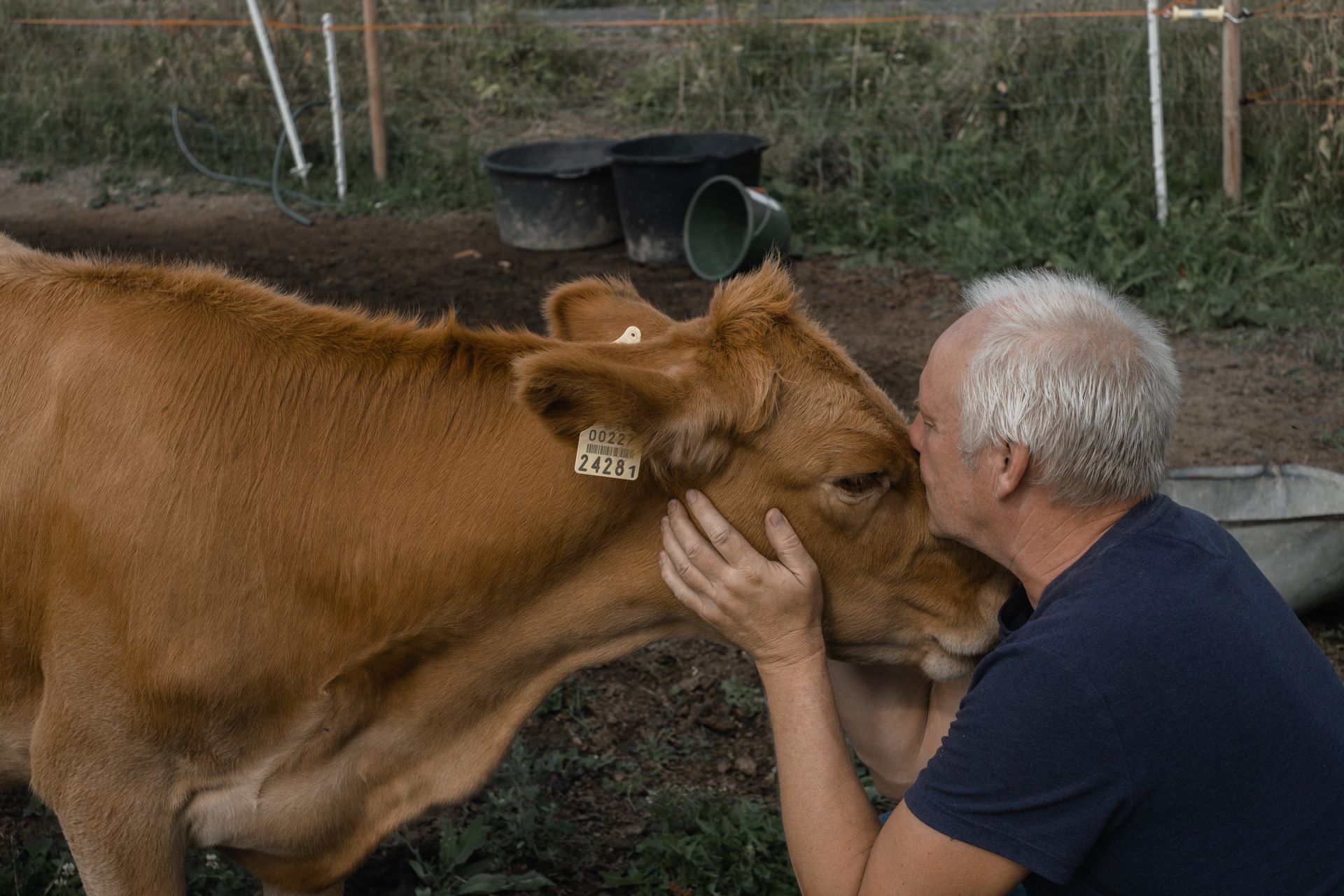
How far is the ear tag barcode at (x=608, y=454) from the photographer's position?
7.79 ft

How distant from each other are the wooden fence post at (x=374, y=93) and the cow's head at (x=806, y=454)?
9.01 m

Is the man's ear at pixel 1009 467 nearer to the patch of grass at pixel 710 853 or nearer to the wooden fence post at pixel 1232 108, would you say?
the patch of grass at pixel 710 853

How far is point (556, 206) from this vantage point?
31.4 feet

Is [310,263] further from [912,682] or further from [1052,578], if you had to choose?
[1052,578]

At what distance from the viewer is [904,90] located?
34.6 feet

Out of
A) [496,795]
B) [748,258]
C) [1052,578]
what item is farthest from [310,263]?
[1052,578]

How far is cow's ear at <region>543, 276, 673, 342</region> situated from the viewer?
9.47 feet

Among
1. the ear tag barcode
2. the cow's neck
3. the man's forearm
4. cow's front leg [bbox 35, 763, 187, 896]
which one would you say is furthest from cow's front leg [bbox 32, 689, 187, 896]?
the man's forearm

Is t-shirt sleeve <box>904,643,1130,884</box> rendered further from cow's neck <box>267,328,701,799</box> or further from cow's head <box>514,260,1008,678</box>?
cow's neck <box>267,328,701,799</box>

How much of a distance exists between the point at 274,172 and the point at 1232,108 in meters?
7.72

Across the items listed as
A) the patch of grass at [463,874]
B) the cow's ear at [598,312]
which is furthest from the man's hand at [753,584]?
the patch of grass at [463,874]

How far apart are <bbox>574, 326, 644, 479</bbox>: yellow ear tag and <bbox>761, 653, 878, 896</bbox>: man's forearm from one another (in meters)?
0.50

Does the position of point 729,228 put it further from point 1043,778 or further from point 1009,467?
point 1043,778

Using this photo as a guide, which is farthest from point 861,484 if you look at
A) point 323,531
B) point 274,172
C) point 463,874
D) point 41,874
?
point 274,172
